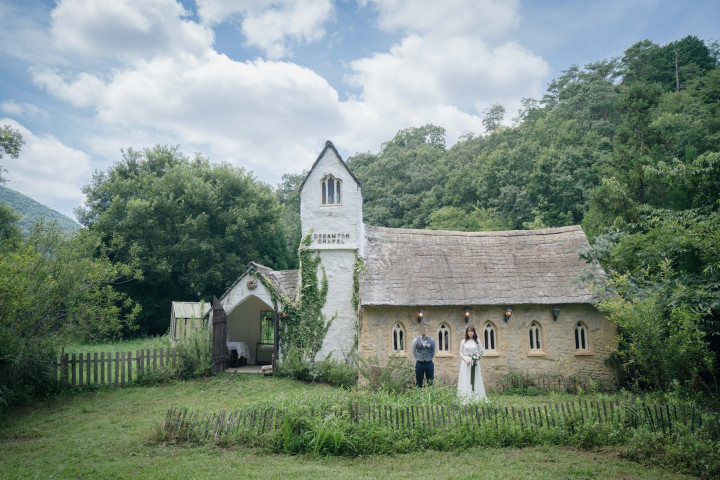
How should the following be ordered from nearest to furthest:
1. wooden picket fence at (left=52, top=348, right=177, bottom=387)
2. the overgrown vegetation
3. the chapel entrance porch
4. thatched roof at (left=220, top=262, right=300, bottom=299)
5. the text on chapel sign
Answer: the overgrown vegetation, wooden picket fence at (left=52, top=348, right=177, bottom=387), the text on chapel sign, thatched roof at (left=220, top=262, right=300, bottom=299), the chapel entrance porch

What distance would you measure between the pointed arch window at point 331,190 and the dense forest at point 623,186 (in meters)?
8.97

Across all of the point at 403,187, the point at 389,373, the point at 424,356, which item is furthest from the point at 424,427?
the point at 403,187

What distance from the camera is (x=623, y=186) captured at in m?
18.0

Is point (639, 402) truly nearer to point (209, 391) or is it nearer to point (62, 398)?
point (209, 391)

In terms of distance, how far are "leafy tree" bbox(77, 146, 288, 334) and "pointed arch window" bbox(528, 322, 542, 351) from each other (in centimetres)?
2201

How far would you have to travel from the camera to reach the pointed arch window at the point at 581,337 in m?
14.9

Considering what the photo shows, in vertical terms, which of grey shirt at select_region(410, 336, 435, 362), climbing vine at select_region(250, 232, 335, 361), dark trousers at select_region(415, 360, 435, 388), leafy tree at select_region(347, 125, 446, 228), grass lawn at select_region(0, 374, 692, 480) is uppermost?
leafy tree at select_region(347, 125, 446, 228)

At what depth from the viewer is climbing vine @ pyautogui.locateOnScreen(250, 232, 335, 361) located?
16.0 meters

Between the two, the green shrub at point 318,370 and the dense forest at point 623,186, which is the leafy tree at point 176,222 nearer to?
the dense forest at point 623,186

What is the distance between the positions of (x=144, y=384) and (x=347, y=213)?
28.7ft

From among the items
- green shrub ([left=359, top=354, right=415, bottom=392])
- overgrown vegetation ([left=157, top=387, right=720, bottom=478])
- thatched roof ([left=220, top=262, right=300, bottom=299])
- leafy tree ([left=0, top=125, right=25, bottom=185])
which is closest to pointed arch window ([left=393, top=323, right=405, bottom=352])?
green shrub ([left=359, top=354, right=415, bottom=392])

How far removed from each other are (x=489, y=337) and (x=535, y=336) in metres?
1.53

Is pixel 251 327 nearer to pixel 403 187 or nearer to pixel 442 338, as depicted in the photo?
pixel 442 338

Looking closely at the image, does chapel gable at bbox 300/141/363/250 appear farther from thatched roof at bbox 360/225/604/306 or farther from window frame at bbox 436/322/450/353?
window frame at bbox 436/322/450/353
